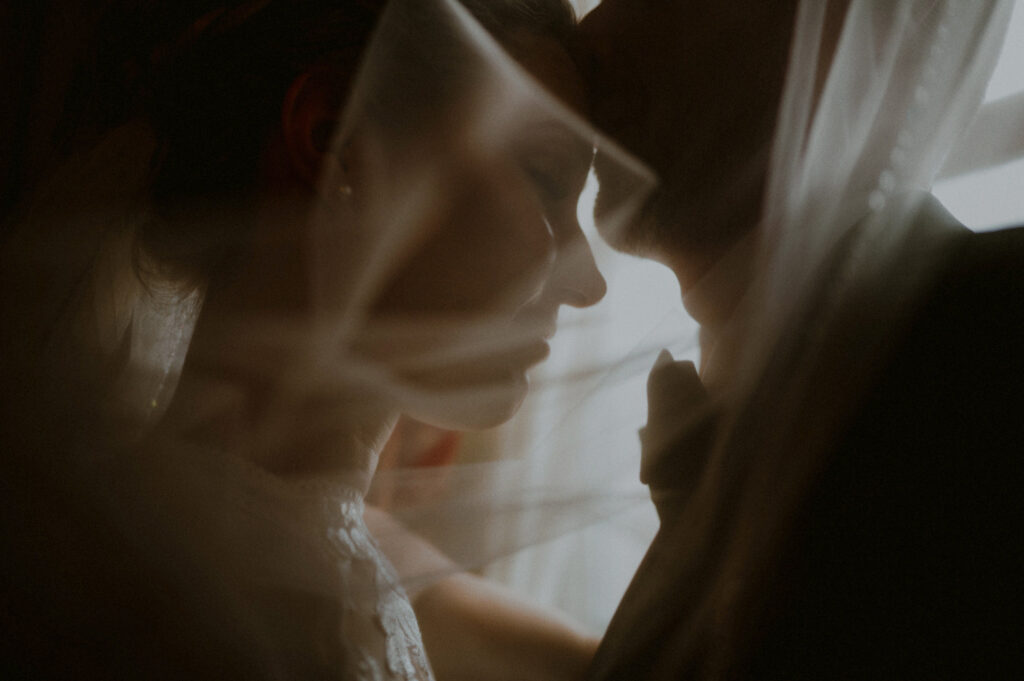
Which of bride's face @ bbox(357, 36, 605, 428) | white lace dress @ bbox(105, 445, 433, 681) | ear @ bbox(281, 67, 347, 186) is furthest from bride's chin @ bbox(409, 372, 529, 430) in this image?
ear @ bbox(281, 67, 347, 186)

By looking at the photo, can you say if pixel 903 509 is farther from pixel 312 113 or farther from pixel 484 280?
pixel 312 113

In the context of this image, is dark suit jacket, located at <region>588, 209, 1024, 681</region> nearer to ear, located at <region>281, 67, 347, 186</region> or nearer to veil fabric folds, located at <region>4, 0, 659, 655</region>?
veil fabric folds, located at <region>4, 0, 659, 655</region>

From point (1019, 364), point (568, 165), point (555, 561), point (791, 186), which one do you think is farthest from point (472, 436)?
point (1019, 364)

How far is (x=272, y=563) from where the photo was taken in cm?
56

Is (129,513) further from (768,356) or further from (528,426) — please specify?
(768,356)

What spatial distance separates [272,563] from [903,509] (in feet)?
1.59

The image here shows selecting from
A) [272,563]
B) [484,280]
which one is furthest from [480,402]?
[272,563]

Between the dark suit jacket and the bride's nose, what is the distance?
0.21 meters

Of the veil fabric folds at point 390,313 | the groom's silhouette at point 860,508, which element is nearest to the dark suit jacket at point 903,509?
the groom's silhouette at point 860,508

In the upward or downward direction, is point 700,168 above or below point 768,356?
above

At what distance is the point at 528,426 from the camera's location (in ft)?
2.02

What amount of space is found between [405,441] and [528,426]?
0.27 meters

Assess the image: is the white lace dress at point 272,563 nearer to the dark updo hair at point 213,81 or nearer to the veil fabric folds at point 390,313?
the veil fabric folds at point 390,313

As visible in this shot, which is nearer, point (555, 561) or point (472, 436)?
point (555, 561)
